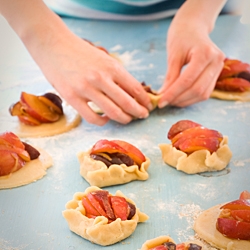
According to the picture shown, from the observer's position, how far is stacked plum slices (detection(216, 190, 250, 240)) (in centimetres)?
143

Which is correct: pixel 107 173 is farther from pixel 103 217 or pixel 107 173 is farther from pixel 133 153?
pixel 103 217

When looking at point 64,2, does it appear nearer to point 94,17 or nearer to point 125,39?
point 94,17

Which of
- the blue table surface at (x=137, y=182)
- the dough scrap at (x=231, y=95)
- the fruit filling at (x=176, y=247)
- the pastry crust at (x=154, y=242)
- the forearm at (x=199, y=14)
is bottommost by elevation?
the dough scrap at (x=231, y=95)

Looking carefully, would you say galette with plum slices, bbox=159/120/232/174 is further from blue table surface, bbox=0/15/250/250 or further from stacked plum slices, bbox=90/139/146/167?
stacked plum slices, bbox=90/139/146/167

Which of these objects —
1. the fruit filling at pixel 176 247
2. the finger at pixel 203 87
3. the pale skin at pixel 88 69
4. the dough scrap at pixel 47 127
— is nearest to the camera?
the fruit filling at pixel 176 247

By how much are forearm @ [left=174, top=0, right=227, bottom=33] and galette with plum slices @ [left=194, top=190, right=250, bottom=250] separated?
48.5 inches

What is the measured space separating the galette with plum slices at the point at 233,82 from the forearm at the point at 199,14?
0.26 meters

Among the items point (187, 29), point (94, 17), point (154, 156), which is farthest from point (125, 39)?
point (154, 156)

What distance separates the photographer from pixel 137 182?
1.89m

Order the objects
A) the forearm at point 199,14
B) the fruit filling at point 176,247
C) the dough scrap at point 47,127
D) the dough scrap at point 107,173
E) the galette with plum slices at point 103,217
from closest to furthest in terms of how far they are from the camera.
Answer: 1. the fruit filling at point 176,247
2. the galette with plum slices at point 103,217
3. the dough scrap at point 107,173
4. the dough scrap at point 47,127
5. the forearm at point 199,14

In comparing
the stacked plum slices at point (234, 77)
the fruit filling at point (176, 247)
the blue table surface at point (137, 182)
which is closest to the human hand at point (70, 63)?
the blue table surface at point (137, 182)

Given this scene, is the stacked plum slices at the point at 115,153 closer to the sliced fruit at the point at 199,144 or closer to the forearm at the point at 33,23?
the sliced fruit at the point at 199,144

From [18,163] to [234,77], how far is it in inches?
53.3

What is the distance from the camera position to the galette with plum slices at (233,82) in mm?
2575
